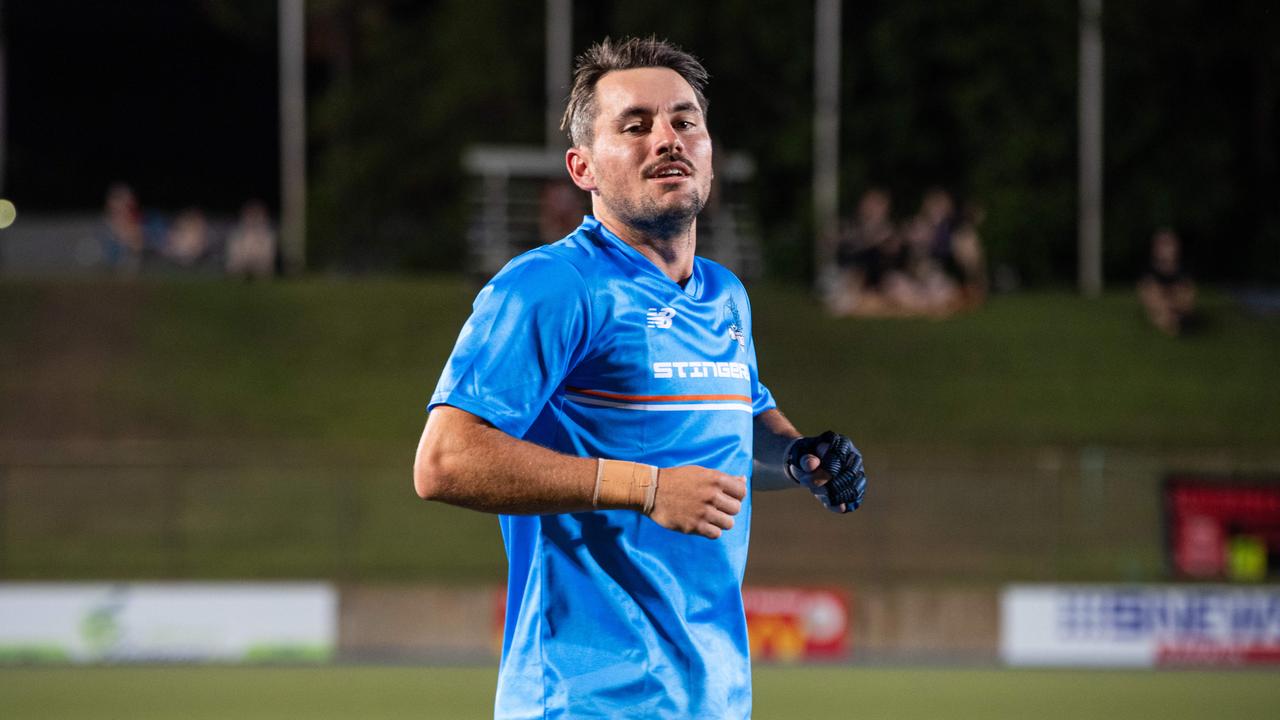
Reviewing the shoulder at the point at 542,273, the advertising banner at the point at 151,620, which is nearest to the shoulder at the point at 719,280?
the shoulder at the point at 542,273

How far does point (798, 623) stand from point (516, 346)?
12.3 metres

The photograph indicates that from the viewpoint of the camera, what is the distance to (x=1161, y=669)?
48.7 ft

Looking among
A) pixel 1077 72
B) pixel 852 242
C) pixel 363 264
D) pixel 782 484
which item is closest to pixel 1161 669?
pixel 852 242

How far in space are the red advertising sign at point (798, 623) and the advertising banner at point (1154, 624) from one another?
1516 millimetres

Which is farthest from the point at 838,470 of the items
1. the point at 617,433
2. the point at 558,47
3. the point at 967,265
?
the point at 558,47

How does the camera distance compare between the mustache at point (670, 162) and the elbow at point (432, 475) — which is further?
the mustache at point (670, 162)

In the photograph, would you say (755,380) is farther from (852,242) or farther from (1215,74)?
(1215,74)

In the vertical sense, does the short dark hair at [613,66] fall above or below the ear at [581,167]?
above

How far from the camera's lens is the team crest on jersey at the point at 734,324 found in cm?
345

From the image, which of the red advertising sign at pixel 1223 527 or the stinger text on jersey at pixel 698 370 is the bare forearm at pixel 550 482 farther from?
the red advertising sign at pixel 1223 527

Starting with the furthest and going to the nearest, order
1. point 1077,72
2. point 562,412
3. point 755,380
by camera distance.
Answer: point 1077,72, point 755,380, point 562,412

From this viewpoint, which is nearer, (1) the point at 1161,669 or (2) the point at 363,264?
(1) the point at 1161,669

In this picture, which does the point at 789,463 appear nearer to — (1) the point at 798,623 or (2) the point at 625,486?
(2) the point at 625,486

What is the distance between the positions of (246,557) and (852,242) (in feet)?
29.0
